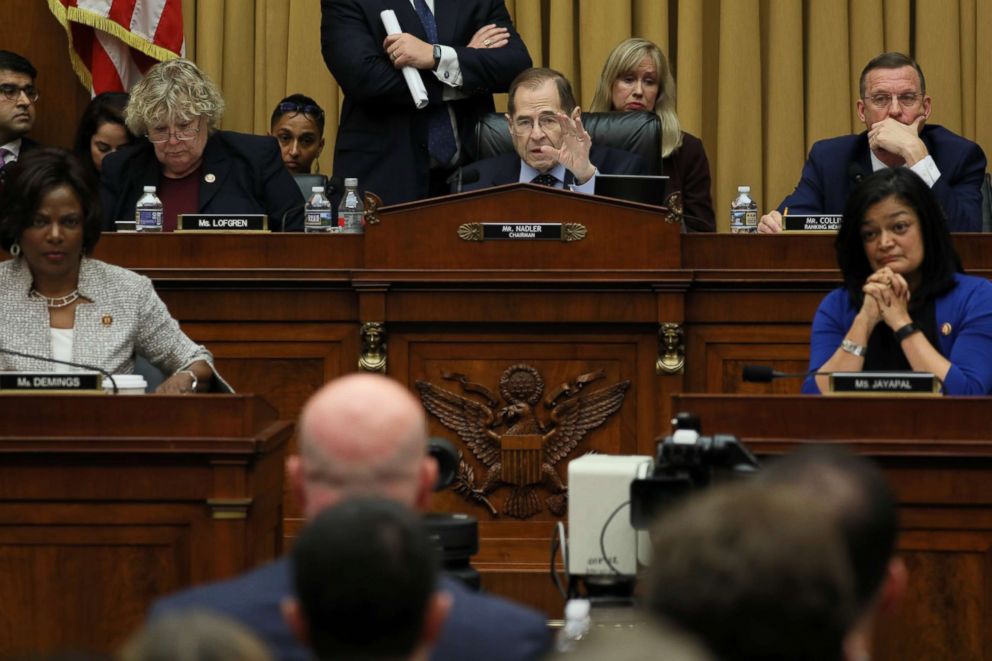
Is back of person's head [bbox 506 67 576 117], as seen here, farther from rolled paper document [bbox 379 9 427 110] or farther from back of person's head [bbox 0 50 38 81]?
back of person's head [bbox 0 50 38 81]

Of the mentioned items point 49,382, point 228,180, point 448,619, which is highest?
point 228,180

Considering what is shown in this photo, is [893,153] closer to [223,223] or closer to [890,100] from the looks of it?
[890,100]

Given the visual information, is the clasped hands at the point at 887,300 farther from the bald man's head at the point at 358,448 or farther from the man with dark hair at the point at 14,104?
the man with dark hair at the point at 14,104

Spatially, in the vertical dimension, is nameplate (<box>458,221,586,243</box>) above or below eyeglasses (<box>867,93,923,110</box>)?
below

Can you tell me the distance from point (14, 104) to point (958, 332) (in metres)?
4.15

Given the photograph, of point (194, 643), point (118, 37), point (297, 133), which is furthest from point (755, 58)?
point (194, 643)

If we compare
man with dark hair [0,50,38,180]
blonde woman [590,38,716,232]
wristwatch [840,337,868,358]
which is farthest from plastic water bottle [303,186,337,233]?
man with dark hair [0,50,38,180]

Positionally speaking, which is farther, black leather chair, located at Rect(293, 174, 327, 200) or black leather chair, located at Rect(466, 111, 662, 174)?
black leather chair, located at Rect(293, 174, 327, 200)

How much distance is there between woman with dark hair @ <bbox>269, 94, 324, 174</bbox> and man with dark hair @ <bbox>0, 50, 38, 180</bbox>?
3.26ft

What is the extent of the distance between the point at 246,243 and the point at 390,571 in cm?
338

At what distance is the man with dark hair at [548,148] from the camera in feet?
18.0

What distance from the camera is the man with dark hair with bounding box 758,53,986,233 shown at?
214 inches

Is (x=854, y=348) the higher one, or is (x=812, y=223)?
(x=812, y=223)

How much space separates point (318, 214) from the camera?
17.3ft
